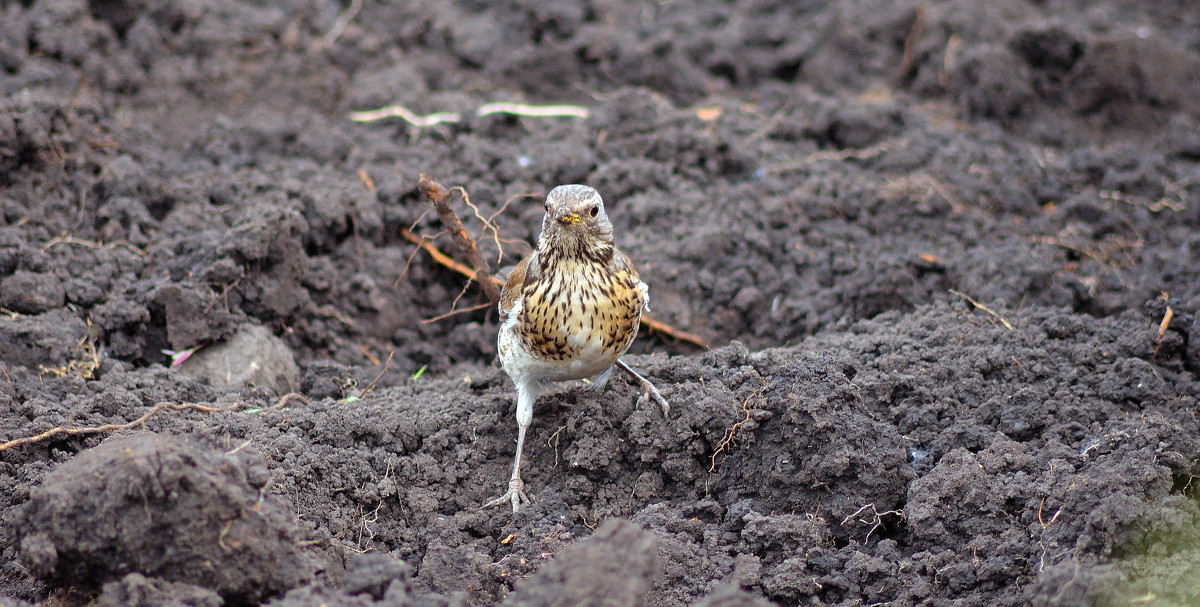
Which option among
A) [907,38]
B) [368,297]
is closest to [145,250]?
[368,297]

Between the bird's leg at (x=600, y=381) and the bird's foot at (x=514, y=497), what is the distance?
77 cm

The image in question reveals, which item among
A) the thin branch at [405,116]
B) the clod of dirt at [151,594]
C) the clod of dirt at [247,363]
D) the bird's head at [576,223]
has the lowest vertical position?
the clod of dirt at [247,363]

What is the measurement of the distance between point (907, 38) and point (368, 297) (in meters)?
5.87

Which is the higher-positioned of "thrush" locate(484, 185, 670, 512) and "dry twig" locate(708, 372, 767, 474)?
"thrush" locate(484, 185, 670, 512)

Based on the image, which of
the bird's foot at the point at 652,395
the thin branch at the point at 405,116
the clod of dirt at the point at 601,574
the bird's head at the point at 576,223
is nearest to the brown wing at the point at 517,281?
the bird's head at the point at 576,223

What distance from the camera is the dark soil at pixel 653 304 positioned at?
362 centimetres

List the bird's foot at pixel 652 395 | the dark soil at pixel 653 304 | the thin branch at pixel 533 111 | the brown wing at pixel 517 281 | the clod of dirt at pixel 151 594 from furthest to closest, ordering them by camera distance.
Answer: the thin branch at pixel 533 111
the brown wing at pixel 517 281
the bird's foot at pixel 652 395
the dark soil at pixel 653 304
the clod of dirt at pixel 151 594

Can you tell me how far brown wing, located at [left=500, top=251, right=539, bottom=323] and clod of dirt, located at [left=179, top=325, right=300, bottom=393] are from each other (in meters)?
1.44

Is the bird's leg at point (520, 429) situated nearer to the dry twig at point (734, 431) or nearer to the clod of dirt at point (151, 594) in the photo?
the dry twig at point (734, 431)

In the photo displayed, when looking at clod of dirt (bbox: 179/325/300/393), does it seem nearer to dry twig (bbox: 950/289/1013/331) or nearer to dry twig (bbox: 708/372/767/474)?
dry twig (bbox: 708/372/767/474)

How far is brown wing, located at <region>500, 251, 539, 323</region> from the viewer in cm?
486

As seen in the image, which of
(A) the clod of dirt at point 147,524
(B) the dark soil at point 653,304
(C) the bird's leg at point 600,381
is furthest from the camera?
(C) the bird's leg at point 600,381

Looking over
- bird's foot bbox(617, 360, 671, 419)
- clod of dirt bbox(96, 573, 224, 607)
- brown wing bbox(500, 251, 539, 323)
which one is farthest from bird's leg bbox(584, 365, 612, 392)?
clod of dirt bbox(96, 573, 224, 607)

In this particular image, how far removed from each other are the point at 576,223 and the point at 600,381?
1.04 metres
